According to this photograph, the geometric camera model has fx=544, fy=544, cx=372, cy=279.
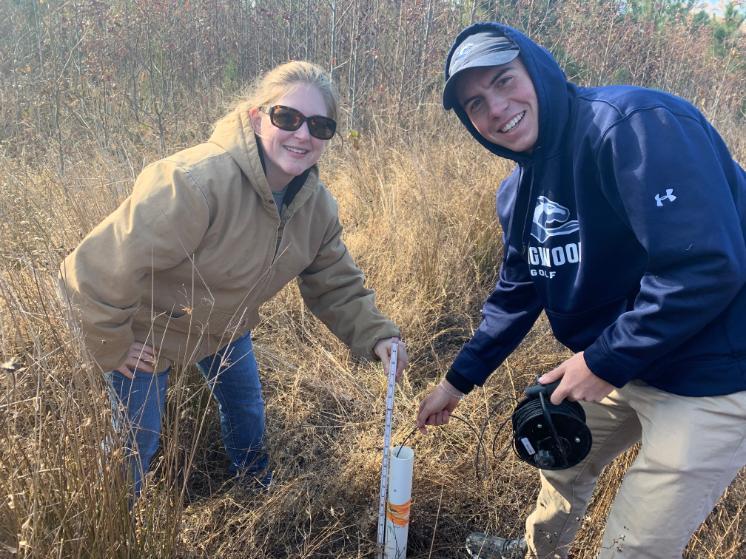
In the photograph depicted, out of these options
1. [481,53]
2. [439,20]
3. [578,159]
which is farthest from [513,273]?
[439,20]

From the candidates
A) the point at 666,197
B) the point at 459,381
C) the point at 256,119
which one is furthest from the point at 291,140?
the point at 666,197

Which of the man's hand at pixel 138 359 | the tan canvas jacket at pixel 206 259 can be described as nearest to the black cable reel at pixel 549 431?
the tan canvas jacket at pixel 206 259

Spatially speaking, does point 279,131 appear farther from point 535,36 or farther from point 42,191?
point 535,36

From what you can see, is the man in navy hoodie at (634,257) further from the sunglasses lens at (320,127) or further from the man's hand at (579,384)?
the sunglasses lens at (320,127)

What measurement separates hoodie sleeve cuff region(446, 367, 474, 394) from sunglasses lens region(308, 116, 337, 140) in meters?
0.99

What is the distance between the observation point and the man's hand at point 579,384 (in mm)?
1512

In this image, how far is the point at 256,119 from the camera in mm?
1987

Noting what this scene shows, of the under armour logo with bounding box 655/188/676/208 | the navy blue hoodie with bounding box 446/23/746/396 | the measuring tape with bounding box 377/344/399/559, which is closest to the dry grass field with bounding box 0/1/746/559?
the measuring tape with bounding box 377/344/399/559

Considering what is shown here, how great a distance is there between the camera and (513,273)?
2.02 m

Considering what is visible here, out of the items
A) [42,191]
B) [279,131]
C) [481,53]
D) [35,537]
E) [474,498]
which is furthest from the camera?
[42,191]

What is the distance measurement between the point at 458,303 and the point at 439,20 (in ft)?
16.7

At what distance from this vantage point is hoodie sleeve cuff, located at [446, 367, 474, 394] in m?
2.06

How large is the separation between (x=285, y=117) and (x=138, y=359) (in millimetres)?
975

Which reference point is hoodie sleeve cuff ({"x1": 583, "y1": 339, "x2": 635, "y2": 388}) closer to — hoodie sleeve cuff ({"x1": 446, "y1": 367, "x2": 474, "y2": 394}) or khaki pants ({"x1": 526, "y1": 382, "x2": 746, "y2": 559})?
khaki pants ({"x1": 526, "y1": 382, "x2": 746, "y2": 559})
